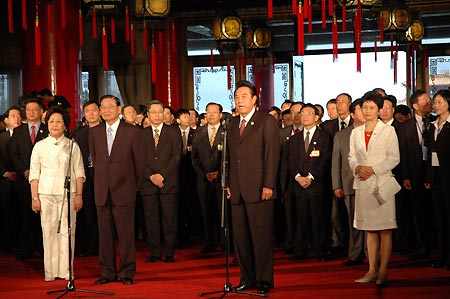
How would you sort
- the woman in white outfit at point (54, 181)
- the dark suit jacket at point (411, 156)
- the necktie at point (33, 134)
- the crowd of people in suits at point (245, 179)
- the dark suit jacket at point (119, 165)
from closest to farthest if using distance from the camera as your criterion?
the crowd of people in suits at point (245, 179) → the dark suit jacket at point (119, 165) → the woman in white outfit at point (54, 181) → the dark suit jacket at point (411, 156) → the necktie at point (33, 134)

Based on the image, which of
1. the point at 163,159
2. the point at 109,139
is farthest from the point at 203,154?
the point at 109,139

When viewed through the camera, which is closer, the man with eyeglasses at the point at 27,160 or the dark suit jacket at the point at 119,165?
A: the dark suit jacket at the point at 119,165

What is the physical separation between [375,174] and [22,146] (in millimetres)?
3262

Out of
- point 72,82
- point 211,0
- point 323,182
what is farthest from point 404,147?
point 211,0

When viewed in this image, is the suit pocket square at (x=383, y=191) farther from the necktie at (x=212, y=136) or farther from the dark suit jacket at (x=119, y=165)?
the necktie at (x=212, y=136)

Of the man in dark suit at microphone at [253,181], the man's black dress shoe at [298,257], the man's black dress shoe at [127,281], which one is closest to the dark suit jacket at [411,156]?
the man's black dress shoe at [298,257]

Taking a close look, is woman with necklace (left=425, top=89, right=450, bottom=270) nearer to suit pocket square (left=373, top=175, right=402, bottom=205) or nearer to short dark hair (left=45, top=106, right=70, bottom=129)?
suit pocket square (left=373, top=175, right=402, bottom=205)

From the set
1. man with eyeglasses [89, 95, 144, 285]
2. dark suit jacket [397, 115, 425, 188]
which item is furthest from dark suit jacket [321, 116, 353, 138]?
man with eyeglasses [89, 95, 144, 285]

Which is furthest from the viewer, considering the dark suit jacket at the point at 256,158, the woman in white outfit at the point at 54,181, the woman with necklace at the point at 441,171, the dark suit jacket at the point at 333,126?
the dark suit jacket at the point at 333,126

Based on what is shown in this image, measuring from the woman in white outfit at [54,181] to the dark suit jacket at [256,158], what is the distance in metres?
1.34

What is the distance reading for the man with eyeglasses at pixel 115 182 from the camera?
5.82 metres

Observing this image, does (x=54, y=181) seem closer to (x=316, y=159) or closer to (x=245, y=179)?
(x=245, y=179)

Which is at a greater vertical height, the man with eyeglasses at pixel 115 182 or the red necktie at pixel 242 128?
the red necktie at pixel 242 128

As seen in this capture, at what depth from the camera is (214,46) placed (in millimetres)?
13016
